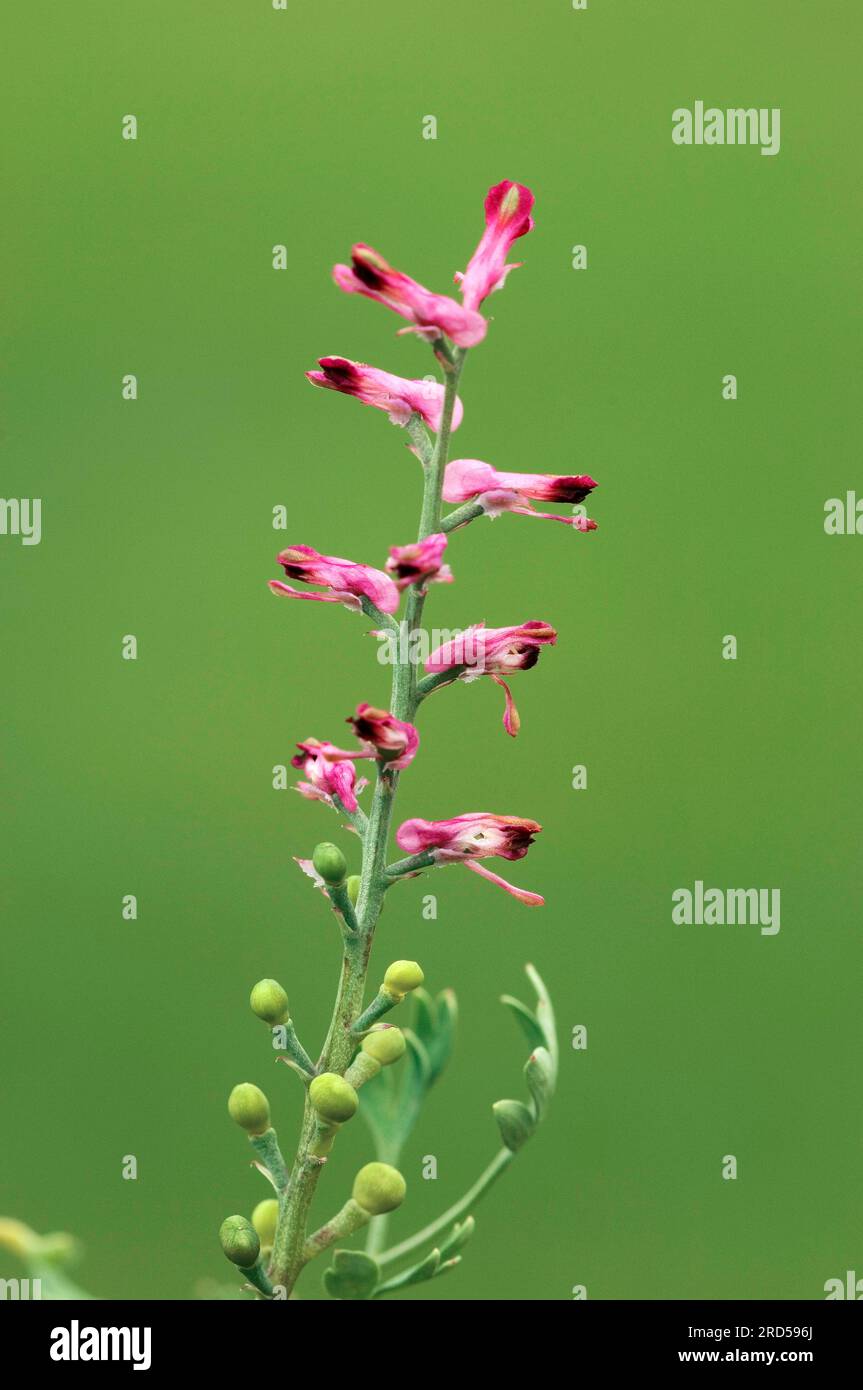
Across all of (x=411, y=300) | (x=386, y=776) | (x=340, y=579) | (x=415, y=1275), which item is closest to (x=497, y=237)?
(x=411, y=300)

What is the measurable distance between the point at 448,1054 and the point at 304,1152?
400 millimetres

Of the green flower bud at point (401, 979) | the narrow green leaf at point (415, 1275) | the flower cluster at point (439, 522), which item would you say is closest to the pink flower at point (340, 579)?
the flower cluster at point (439, 522)

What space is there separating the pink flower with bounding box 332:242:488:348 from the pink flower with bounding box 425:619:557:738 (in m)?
0.19

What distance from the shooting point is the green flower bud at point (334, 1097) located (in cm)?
91

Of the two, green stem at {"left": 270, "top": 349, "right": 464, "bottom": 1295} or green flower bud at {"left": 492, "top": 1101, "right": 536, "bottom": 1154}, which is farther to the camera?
green flower bud at {"left": 492, "top": 1101, "right": 536, "bottom": 1154}

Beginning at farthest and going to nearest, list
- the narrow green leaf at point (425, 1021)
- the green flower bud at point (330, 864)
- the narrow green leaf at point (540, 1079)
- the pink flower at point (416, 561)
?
1. the narrow green leaf at point (425, 1021)
2. the narrow green leaf at point (540, 1079)
3. the green flower bud at point (330, 864)
4. the pink flower at point (416, 561)

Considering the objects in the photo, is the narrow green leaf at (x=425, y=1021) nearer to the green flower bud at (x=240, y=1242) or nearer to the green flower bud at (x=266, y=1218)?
the green flower bud at (x=266, y=1218)

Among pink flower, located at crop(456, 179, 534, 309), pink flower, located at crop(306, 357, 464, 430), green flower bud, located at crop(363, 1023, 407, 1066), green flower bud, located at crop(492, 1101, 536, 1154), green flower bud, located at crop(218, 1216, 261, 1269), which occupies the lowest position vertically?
green flower bud, located at crop(218, 1216, 261, 1269)

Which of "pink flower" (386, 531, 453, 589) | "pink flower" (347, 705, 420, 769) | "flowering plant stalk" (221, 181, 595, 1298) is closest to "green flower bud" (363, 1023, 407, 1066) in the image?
"flowering plant stalk" (221, 181, 595, 1298)

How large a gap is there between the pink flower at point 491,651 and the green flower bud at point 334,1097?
0.84 feet

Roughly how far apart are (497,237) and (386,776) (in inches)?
14.5

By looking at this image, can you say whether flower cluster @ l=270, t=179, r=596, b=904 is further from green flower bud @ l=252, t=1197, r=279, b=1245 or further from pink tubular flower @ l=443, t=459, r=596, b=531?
green flower bud @ l=252, t=1197, r=279, b=1245

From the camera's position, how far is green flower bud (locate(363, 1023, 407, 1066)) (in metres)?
0.97

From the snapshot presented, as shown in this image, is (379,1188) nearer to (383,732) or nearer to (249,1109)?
(249,1109)
